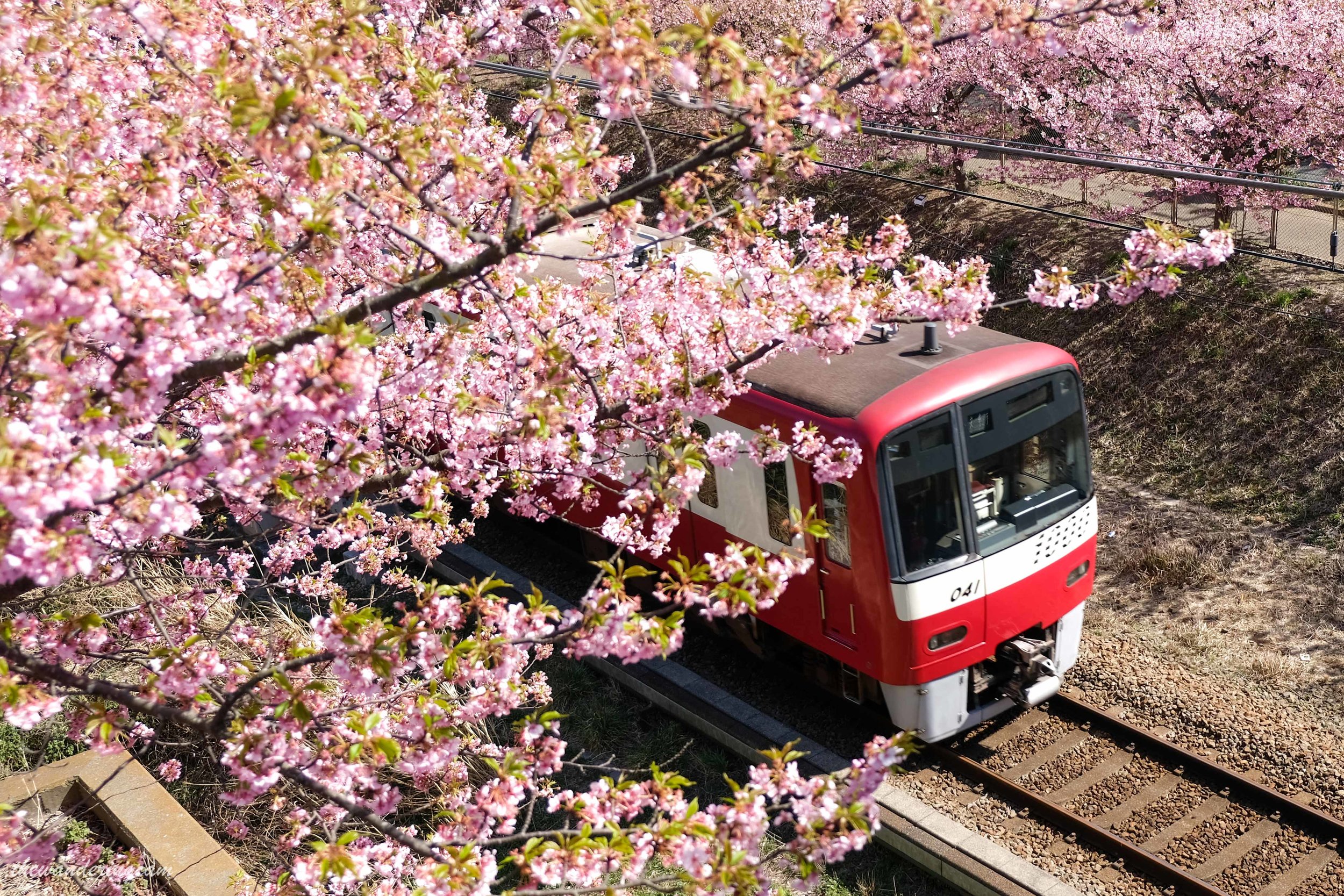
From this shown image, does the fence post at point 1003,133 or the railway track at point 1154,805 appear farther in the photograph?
the fence post at point 1003,133

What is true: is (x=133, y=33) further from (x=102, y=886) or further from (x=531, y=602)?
(x=102, y=886)

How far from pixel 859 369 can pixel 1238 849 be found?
3391 mm

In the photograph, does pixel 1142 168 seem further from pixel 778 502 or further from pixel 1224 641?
pixel 778 502

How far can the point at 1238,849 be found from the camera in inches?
258

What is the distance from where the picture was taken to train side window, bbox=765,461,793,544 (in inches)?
288

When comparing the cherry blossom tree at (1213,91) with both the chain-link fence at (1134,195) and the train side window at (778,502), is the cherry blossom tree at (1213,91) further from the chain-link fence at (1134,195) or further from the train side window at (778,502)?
the train side window at (778,502)

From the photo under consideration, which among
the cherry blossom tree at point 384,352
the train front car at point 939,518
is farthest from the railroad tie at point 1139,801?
the cherry blossom tree at point 384,352

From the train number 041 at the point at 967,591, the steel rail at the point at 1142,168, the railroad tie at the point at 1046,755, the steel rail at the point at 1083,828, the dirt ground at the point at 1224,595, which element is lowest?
the dirt ground at the point at 1224,595

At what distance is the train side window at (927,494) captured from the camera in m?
6.69

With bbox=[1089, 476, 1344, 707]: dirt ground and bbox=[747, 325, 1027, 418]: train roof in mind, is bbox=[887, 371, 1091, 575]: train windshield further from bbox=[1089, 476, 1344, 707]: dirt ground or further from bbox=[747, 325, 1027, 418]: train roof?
bbox=[1089, 476, 1344, 707]: dirt ground

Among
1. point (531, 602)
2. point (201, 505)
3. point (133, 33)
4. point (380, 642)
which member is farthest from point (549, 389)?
point (133, 33)

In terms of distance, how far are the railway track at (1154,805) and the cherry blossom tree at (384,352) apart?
5.38ft

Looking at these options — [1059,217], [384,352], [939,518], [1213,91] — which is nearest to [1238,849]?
[939,518]

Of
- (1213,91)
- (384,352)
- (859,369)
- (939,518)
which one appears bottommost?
(939,518)
